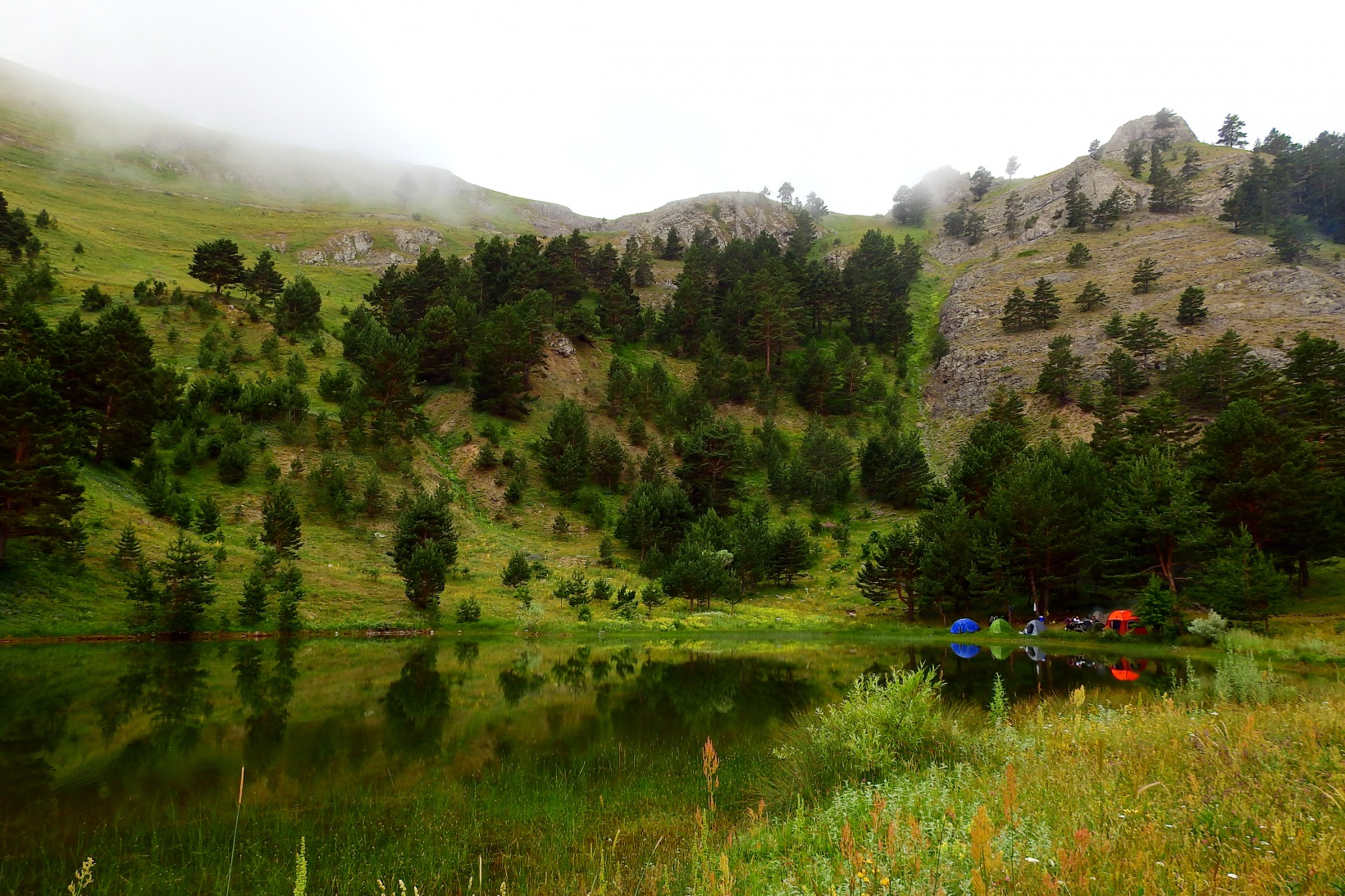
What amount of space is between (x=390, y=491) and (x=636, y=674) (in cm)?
3830


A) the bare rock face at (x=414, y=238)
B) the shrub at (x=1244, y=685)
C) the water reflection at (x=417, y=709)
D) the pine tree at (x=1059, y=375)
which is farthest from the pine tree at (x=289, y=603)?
the bare rock face at (x=414, y=238)

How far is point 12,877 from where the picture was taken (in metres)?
7.02

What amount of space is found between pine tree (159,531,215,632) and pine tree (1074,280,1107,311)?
4544 inches

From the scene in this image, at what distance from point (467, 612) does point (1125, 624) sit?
44483 mm

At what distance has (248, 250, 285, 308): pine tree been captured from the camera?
231 ft

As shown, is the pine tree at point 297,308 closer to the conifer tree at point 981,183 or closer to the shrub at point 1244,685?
the shrub at point 1244,685

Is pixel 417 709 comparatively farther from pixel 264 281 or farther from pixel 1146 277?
pixel 1146 277

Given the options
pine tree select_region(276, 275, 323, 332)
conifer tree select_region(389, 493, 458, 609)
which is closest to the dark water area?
conifer tree select_region(389, 493, 458, 609)

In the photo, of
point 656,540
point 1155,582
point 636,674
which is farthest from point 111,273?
point 1155,582

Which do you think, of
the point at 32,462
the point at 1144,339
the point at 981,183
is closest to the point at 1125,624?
the point at 1144,339

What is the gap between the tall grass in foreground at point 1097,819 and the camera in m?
3.69

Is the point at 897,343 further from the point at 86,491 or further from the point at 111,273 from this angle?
the point at 111,273

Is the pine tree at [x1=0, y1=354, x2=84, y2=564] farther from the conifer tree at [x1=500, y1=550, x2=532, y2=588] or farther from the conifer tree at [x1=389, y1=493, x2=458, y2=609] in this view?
the conifer tree at [x1=500, y1=550, x2=532, y2=588]

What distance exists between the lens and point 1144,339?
74.8 meters
